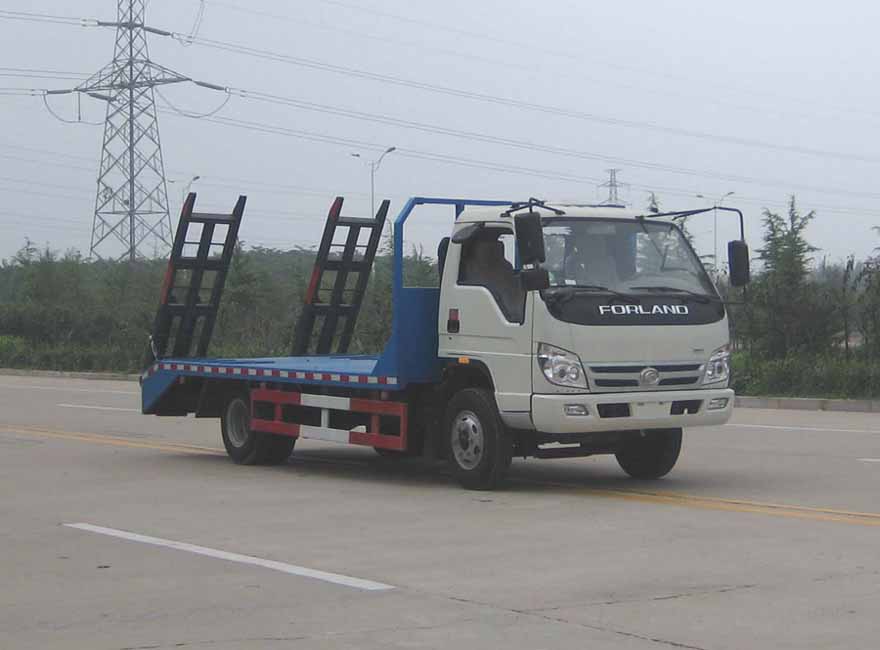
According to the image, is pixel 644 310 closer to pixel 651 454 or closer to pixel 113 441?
pixel 651 454

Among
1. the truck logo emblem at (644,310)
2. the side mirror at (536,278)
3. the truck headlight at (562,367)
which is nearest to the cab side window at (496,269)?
the side mirror at (536,278)

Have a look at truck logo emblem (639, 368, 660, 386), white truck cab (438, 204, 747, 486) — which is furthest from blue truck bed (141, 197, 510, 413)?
truck logo emblem (639, 368, 660, 386)

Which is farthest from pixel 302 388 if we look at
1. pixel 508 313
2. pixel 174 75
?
pixel 174 75

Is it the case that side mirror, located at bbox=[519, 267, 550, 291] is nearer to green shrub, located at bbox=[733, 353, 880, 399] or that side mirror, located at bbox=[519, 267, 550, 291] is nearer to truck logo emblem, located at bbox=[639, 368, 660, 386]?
truck logo emblem, located at bbox=[639, 368, 660, 386]

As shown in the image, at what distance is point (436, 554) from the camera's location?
9750 millimetres

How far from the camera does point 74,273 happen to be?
204 feet

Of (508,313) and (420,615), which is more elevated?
(508,313)

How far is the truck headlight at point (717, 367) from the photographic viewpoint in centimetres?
1315

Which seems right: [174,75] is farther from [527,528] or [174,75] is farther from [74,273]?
[527,528]

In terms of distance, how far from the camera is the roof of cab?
43.4 feet

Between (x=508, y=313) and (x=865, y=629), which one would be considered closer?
(x=865, y=629)

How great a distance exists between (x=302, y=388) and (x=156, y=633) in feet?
25.7

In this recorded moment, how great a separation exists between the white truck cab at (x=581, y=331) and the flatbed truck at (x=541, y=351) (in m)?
0.01

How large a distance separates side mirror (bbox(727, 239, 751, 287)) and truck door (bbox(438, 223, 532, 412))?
2.23 m
